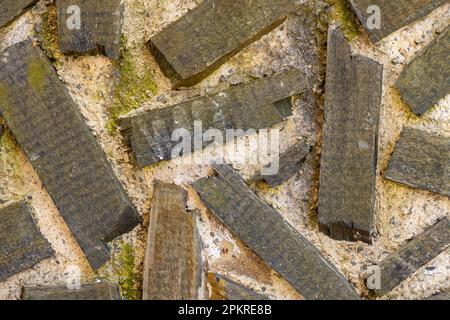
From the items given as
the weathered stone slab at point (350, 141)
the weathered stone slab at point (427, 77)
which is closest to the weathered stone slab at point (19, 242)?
the weathered stone slab at point (350, 141)

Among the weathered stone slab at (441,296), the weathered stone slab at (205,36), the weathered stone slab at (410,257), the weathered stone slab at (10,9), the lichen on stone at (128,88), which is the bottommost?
the weathered stone slab at (441,296)

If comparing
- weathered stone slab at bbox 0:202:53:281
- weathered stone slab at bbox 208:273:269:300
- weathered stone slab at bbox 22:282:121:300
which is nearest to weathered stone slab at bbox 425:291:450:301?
weathered stone slab at bbox 208:273:269:300

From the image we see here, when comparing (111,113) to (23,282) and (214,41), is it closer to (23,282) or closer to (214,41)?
(214,41)

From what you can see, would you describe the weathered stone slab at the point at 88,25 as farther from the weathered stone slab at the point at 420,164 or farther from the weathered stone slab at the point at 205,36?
the weathered stone slab at the point at 420,164

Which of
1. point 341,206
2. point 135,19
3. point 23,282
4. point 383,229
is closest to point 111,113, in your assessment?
point 135,19

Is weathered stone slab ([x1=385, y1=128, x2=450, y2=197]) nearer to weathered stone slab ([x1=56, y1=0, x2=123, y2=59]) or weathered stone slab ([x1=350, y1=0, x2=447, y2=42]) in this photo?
weathered stone slab ([x1=350, y1=0, x2=447, y2=42])

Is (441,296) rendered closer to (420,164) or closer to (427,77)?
(420,164)

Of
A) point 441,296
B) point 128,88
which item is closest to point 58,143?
point 128,88
